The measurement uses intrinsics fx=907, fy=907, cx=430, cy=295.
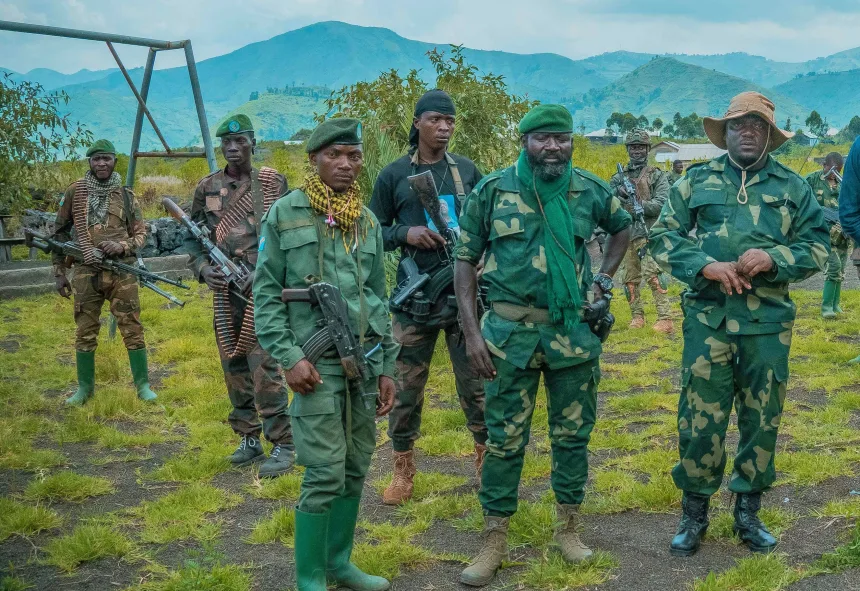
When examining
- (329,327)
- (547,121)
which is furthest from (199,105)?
(329,327)

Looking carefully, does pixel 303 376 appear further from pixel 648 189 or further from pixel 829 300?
pixel 829 300

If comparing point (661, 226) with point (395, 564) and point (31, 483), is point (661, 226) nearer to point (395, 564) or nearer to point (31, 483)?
point (395, 564)

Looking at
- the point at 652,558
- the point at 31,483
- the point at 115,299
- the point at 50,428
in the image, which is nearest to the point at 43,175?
the point at 115,299

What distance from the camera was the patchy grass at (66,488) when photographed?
19.8 ft

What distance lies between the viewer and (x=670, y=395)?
798cm

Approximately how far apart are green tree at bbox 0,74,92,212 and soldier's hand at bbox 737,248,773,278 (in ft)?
29.2

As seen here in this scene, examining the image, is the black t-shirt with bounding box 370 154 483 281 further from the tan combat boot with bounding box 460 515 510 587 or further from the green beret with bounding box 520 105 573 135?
the tan combat boot with bounding box 460 515 510 587

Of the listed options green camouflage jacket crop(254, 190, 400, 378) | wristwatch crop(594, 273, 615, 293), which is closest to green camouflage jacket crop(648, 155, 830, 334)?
A: wristwatch crop(594, 273, 615, 293)

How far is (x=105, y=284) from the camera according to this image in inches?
331

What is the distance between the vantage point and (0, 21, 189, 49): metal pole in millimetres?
7934

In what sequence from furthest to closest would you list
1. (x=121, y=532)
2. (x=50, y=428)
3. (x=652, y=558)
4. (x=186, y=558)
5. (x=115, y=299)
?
(x=115, y=299) < (x=50, y=428) < (x=121, y=532) < (x=186, y=558) < (x=652, y=558)

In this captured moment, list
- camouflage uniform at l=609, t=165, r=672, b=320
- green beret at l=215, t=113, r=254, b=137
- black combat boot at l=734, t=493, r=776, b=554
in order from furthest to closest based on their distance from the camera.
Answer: camouflage uniform at l=609, t=165, r=672, b=320 → green beret at l=215, t=113, r=254, b=137 → black combat boot at l=734, t=493, r=776, b=554

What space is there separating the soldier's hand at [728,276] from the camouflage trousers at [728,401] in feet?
0.82

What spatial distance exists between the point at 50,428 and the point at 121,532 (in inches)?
110
